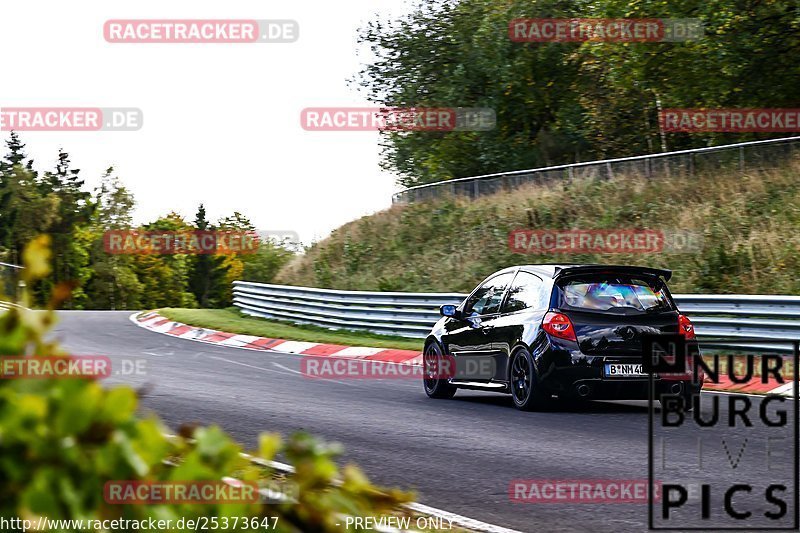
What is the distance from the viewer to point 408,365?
18.3 meters

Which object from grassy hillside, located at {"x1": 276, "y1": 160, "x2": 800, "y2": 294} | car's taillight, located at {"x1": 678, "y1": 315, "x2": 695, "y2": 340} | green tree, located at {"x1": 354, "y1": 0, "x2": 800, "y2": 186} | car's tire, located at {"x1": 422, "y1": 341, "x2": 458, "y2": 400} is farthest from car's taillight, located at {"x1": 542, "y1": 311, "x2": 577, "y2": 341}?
green tree, located at {"x1": 354, "y1": 0, "x2": 800, "y2": 186}

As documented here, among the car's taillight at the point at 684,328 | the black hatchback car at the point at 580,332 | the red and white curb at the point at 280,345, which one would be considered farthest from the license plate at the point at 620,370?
Answer: the red and white curb at the point at 280,345

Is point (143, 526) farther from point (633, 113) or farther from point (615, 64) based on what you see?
point (633, 113)

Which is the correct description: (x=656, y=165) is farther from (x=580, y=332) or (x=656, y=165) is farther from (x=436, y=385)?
(x=580, y=332)

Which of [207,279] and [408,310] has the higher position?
[408,310]

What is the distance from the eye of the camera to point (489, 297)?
1270cm

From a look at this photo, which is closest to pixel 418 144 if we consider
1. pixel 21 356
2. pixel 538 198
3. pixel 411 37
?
pixel 411 37

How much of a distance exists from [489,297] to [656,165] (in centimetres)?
1546

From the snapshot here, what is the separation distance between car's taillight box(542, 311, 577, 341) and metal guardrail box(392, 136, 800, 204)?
1359 centimetres

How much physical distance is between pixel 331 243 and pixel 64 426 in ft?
124

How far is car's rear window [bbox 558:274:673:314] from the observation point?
11.3 metres

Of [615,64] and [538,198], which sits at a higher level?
[615,64]

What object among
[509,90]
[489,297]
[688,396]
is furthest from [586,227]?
[688,396]

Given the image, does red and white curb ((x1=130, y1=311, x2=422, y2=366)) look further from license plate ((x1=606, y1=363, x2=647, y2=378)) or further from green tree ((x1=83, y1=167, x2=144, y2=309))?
green tree ((x1=83, y1=167, x2=144, y2=309))
